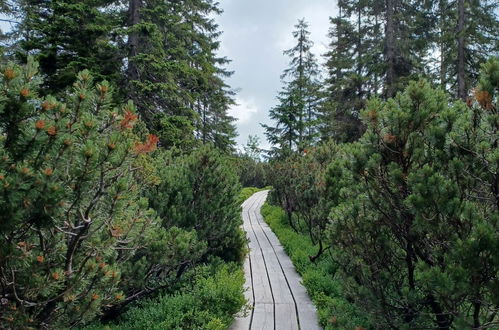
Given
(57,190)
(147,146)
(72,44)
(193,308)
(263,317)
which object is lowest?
(263,317)

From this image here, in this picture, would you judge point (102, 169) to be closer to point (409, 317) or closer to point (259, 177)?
point (409, 317)

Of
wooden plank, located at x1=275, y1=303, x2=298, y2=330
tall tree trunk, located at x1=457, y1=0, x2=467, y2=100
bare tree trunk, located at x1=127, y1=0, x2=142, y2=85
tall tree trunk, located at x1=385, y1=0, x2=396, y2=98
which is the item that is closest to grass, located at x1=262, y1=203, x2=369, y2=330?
wooden plank, located at x1=275, y1=303, x2=298, y2=330

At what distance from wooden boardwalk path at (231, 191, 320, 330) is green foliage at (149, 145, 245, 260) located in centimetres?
89

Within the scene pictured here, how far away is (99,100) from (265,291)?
457cm

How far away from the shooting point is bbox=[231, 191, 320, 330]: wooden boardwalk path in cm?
457

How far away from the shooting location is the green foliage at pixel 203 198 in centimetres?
536

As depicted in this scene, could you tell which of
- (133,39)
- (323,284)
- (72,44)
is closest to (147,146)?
(323,284)

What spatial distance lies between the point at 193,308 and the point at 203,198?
2.09 m

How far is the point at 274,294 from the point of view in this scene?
560cm

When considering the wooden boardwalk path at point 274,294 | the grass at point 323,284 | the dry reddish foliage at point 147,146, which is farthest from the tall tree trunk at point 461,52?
the dry reddish foliage at point 147,146

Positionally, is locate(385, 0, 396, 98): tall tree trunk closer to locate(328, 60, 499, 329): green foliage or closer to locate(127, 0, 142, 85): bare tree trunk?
locate(127, 0, 142, 85): bare tree trunk

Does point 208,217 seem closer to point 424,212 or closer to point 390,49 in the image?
point 424,212

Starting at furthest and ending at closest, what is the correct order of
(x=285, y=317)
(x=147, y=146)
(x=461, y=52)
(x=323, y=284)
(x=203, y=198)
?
(x=461, y=52)
(x=203, y=198)
(x=323, y=284)
(x=285, y=317)
(x=147, y=146)

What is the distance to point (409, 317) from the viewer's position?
9.52 feet
